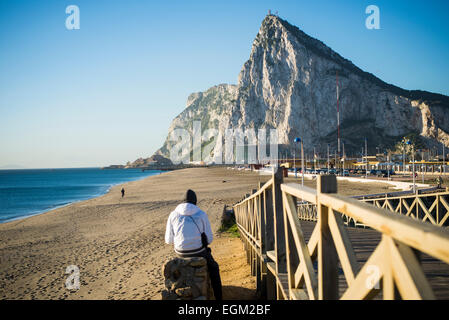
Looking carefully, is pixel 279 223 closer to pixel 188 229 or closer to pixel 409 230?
pixel 188 229

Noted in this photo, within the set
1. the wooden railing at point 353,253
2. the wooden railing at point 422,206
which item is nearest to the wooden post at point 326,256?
the wooden railing at point 353,253

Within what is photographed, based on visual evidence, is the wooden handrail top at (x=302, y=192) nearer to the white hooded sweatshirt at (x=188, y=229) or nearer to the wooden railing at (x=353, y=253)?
the wooden railing at (x=353, y=253)

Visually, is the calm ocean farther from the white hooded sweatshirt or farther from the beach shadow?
the white hooded sweatshirt

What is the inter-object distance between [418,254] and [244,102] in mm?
138586

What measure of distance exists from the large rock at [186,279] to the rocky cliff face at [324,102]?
113m

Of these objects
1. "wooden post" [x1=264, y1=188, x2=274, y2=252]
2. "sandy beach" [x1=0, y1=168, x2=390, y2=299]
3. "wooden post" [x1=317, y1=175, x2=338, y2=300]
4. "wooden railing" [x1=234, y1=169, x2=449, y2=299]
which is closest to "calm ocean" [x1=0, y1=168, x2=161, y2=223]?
"sandy beach" [x1=0, y1=168, x2=390, y2=299]

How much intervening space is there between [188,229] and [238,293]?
2.85 metres

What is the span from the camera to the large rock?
4051 millimetres

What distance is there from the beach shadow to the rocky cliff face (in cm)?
11097

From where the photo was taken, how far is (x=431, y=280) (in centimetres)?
381

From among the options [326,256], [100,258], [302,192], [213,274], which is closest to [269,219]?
[213,274]

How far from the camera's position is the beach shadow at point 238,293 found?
5964 millimetres
